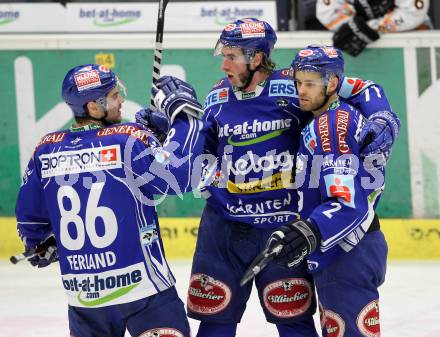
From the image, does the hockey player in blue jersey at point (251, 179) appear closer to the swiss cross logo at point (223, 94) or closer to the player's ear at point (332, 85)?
the swiss cross logo at point (223, 94)

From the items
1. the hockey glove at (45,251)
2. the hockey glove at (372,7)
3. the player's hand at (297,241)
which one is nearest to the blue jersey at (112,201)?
the hockey glove at (45,251)

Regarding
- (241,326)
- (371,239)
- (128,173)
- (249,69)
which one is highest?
(249,69)

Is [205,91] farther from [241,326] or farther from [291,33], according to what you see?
[241,326]

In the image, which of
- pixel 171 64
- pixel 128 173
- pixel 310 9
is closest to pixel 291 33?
pixel 310 9

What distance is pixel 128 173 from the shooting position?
363 cm

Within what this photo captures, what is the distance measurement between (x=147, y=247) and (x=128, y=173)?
263mm

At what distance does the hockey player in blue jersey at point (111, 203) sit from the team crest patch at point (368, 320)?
2.04 ft

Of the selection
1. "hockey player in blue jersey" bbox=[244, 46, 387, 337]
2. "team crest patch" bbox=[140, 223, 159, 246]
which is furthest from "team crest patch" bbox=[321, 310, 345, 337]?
"team crest patch" bbox=[140, 223, 159, 246]

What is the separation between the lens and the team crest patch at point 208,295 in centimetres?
423

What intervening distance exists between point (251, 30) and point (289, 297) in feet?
3.40

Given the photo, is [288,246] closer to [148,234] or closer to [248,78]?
[148,234]

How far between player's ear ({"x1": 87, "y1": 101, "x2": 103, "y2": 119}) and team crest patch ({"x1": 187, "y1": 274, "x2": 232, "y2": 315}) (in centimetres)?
88

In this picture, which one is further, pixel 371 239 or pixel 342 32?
pixel 342 32

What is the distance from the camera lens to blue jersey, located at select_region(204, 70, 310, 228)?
4.17 meters
